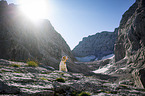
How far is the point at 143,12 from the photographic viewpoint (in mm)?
53812

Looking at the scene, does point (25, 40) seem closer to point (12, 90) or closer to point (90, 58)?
point (12, 90)

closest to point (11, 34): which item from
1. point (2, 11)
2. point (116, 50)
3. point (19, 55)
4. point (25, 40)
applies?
point (25, 40)

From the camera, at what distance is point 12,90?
409 centimetres

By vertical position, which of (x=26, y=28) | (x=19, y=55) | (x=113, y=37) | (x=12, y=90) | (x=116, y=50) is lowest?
(x=12, y=90)

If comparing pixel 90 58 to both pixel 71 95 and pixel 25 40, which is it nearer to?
pixel 25 40

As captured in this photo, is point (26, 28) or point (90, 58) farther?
point (90, 58)

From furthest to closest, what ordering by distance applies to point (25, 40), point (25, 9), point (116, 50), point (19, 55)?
1. point (116, 50)
2. point (25, 9)
3. point (25, 40)
4. point (19, 55)

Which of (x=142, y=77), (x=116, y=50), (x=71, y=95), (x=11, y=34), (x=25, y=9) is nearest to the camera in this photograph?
(x=71, y=95)

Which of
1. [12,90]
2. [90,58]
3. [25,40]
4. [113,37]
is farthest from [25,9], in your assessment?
[113,37]

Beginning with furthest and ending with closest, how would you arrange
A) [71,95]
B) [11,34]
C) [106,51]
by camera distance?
[106,51] → [11,34] → [71,95]

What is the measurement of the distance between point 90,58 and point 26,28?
155 metres

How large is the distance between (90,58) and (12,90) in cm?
19087

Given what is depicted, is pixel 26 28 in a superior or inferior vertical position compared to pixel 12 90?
superior

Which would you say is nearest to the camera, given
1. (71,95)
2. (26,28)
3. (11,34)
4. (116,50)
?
(71,95)
